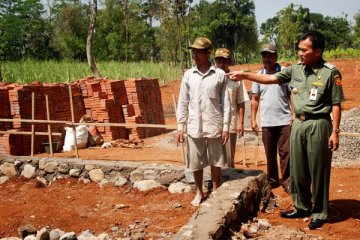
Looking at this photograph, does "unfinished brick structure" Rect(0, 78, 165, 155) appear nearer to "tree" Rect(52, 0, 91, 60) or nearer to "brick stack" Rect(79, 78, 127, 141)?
"brick stack" Rect(79, 78, 127, 141)

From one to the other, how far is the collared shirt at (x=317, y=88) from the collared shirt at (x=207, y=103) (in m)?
0.72

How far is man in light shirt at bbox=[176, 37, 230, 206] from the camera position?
3.62m

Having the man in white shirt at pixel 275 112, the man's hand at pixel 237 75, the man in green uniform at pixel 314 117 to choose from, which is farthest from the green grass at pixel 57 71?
the man in green uniform at pixel 314 117

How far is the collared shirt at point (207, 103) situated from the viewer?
11.9ft

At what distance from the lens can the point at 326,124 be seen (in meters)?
3.12

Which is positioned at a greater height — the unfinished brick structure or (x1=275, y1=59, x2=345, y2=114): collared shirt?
(x1=275, y1=59, x2=345, y2=114): collared shirt

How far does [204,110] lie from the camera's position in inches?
144

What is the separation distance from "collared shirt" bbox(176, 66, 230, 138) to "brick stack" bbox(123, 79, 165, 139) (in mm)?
5835

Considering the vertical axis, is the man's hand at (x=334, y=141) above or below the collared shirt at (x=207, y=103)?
below

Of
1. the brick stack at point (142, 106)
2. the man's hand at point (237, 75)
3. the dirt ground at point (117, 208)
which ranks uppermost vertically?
the man's hand at point (237, 75)

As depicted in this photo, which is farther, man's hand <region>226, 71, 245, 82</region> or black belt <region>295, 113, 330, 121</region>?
man's hand <region>226, 71, 245, 82</region>

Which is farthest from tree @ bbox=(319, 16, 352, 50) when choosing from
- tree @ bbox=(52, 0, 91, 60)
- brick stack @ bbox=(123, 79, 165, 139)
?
brick stack @ bbox=(123, 79, 165, 139)

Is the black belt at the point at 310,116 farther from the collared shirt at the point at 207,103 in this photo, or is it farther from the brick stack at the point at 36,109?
the brick stack at the point at 36,109

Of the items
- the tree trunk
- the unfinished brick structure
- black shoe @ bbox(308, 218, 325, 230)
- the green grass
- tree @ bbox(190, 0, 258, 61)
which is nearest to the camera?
black shoe @ bbox(308, 218, 325, 230)
